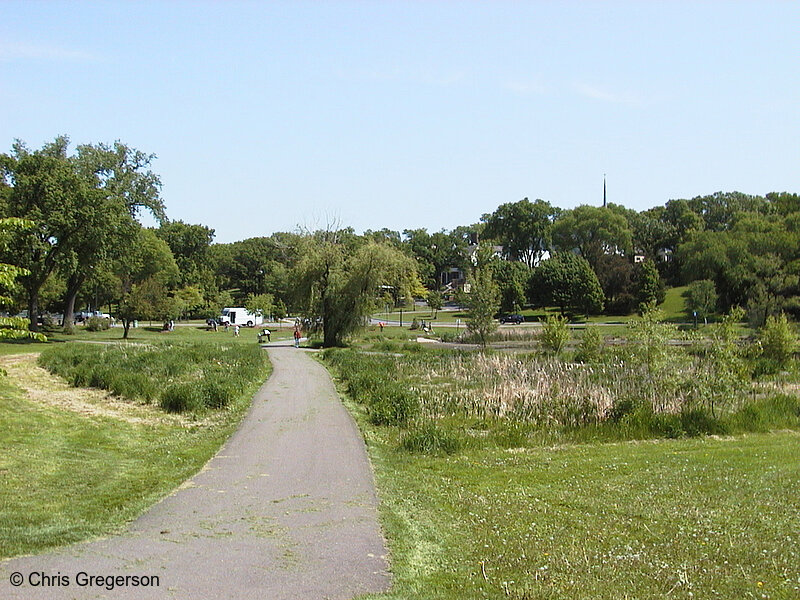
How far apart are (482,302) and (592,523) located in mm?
36153

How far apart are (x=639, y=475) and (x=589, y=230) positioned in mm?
107552

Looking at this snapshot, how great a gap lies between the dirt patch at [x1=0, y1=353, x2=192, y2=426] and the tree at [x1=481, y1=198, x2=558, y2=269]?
111m

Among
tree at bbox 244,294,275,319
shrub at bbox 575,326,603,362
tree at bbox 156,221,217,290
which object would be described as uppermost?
tree at bbox 156,221,217,290

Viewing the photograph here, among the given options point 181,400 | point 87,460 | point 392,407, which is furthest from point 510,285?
point 87,460

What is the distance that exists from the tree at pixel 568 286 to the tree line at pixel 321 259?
179mm

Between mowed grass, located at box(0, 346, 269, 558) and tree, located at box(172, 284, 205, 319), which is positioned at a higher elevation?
tree, located at box(172, 284, 205, 319)

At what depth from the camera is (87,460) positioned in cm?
1345

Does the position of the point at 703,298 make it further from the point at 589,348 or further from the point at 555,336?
the point at 589,348

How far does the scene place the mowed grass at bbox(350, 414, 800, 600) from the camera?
6723 mm

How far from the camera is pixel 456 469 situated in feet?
42.2

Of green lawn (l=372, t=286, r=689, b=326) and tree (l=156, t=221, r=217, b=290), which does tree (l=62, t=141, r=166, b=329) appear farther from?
tree (l=156, t=221, r=217, b=290)

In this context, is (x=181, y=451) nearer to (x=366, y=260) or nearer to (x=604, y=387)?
(x=604, y=387)

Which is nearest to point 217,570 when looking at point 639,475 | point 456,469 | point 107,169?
point 456,469

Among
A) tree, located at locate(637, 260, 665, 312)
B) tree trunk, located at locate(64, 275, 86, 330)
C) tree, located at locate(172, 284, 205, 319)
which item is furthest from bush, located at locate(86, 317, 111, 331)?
tree, located at locate(637, 260, 665, 312)
